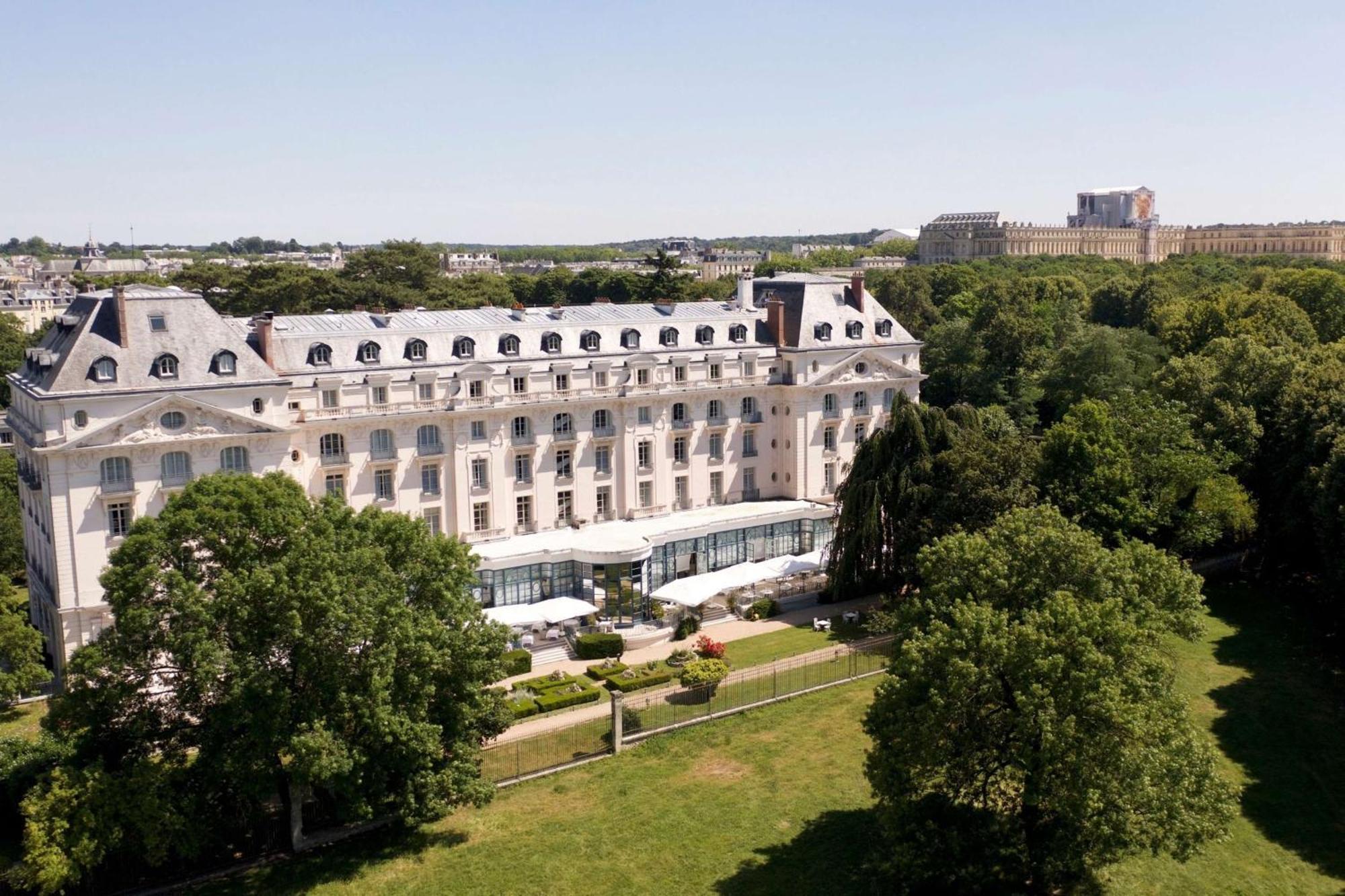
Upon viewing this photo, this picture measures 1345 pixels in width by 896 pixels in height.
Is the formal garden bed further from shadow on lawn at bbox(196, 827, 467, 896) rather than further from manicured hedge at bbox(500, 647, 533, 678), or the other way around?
shadow on lawn at bbox(196, 827, 467, 896)

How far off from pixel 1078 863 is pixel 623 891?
12.3m

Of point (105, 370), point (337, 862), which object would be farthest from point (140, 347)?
point (337, 862)

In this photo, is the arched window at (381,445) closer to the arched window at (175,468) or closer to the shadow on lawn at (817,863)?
the arched window at (175,468)

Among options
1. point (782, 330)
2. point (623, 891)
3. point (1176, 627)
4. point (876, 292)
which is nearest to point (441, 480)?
point (782, 330)

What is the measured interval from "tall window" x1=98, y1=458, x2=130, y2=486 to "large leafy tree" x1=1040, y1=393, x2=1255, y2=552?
132 ft

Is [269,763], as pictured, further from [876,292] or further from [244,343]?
[876,292]

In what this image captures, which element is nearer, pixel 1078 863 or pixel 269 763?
pixel 1078 863

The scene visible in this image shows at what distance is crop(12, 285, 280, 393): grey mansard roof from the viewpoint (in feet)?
159

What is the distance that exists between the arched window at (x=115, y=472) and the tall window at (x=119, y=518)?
2.84 ft

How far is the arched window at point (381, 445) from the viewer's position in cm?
5597

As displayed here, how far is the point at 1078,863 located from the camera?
28969mm

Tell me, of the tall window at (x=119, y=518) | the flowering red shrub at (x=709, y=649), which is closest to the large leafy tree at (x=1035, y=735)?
the flowering red shrub at (x=709, y=649)

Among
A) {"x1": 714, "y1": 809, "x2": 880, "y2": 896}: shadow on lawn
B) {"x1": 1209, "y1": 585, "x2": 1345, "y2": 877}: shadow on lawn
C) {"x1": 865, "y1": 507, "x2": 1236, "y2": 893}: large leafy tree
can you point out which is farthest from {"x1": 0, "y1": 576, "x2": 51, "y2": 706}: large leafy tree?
{"x1": 1209, "y1": 585, "x2": 1345, "y2": 877}: shadow on lawn

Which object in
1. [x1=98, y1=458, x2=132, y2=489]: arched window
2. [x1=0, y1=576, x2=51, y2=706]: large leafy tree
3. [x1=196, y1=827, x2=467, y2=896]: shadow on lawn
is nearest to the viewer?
[x1=196, y1=827, x2=467, y2=896]: shadow on lawn
